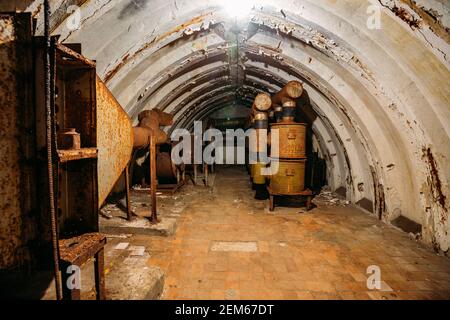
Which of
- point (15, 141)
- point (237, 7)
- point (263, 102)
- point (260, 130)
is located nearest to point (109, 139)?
point (15, 141)

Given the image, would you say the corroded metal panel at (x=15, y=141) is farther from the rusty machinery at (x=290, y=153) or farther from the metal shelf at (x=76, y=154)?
the rusty machinery at (x=290, y=153)

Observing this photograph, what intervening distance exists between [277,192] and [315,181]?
3.66m

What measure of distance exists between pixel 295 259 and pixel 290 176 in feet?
9.28

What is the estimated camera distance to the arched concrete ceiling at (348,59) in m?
3.43

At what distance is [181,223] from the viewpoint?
5.54 metres

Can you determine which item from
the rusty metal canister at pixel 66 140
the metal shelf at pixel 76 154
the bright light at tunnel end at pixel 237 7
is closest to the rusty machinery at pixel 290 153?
the bright light at tunnel end at pixel 237 7

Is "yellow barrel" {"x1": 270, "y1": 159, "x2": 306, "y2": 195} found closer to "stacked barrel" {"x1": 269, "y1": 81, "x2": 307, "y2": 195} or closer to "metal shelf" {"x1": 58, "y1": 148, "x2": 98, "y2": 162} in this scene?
"stacked barrel" {"x1": 269, "y1": 81, "x2": 307, "y2": 195}

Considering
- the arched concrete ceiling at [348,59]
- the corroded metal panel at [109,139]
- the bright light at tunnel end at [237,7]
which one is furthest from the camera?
the bright light at tunnel end at [237,7]

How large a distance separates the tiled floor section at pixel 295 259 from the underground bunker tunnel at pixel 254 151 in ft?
0.11

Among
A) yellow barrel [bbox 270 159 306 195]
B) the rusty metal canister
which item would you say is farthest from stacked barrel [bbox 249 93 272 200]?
the rusty metal canister

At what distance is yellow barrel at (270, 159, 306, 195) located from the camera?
643 cm

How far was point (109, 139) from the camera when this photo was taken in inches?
102
